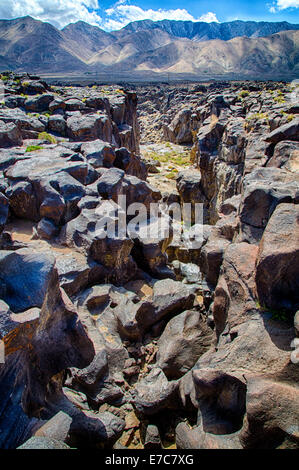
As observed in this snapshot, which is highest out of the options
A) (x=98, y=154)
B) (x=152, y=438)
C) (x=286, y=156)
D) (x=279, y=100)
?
(x=279, y=100)

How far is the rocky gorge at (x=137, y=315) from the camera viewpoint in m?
6.24

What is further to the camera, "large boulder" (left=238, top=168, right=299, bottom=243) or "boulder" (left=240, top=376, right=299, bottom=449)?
"large boulder" (left=238, top=168, right=299, bottom=243)

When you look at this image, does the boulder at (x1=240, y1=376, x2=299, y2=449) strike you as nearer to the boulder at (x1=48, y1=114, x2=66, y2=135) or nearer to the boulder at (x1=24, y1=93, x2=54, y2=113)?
the boulder at (x1=48, y1=114, x2=66, y2=135)

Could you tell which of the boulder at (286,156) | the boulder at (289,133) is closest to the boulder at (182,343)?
the boulder at (286,156)

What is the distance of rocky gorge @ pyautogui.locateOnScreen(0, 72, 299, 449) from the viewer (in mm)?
6242

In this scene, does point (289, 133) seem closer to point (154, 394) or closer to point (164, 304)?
point (164, 304)

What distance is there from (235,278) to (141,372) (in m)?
5.48

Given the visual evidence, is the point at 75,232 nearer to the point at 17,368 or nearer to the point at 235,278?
the point at 235,278

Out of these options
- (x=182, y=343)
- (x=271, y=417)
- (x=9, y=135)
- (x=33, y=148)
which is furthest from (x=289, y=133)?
(x=9, y=135)

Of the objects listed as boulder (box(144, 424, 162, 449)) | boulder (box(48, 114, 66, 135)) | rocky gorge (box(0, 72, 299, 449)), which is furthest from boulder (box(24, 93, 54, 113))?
boulder (box(144, 424, 162, 449))

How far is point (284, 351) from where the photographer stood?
723 centimetres

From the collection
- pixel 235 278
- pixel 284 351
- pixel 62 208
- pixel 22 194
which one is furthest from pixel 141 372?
pixel 22 194

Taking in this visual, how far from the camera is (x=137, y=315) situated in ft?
41.8

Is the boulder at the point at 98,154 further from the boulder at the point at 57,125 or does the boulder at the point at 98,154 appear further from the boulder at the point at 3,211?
the boulder at the point at 3,211
